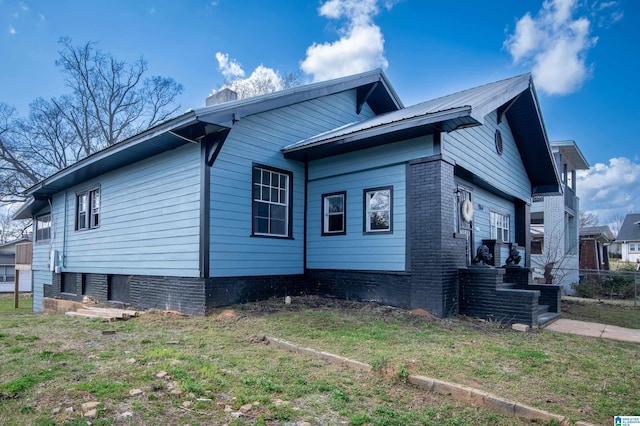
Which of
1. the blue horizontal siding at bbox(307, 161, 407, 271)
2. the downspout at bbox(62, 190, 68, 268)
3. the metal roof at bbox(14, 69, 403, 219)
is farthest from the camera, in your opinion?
the downspout at bbox(62, 190, 68, 268)

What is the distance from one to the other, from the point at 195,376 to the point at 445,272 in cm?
513

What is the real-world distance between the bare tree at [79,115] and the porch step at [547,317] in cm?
2640

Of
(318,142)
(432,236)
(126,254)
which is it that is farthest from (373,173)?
(126,254)

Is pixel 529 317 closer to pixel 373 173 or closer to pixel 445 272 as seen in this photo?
pixel 445 272

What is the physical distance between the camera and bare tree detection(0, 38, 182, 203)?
81.3 feet

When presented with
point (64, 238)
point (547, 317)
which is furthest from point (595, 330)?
point (64, 238)

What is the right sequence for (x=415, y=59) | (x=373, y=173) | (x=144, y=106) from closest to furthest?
(x=373, y=173) < (x=415, y=59) < (x=144, y=106)

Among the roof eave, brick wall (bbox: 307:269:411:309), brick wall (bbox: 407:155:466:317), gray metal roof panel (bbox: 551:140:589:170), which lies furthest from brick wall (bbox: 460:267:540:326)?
gray metal roof panel (bbox: 551:140:589:170)

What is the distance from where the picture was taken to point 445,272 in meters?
7.70

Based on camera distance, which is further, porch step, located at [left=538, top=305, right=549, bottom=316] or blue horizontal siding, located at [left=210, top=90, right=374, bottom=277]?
porch step, located at [left=538, top=305, right=549, bottom=316]

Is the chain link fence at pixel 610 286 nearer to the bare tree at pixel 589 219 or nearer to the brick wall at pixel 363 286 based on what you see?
the brick wall at pixel 363 286

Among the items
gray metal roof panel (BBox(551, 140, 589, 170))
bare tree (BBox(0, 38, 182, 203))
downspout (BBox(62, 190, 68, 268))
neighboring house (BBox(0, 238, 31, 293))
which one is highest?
bare tree (BBox(0, 38, 182, 203))

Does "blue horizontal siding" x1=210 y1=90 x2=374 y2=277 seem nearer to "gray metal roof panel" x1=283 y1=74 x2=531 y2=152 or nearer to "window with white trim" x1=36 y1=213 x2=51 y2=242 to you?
"gray metal roof panel" x1=283 y1=74 x2=531 y2=152

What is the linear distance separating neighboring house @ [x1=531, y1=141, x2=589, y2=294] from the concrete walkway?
9345mm
